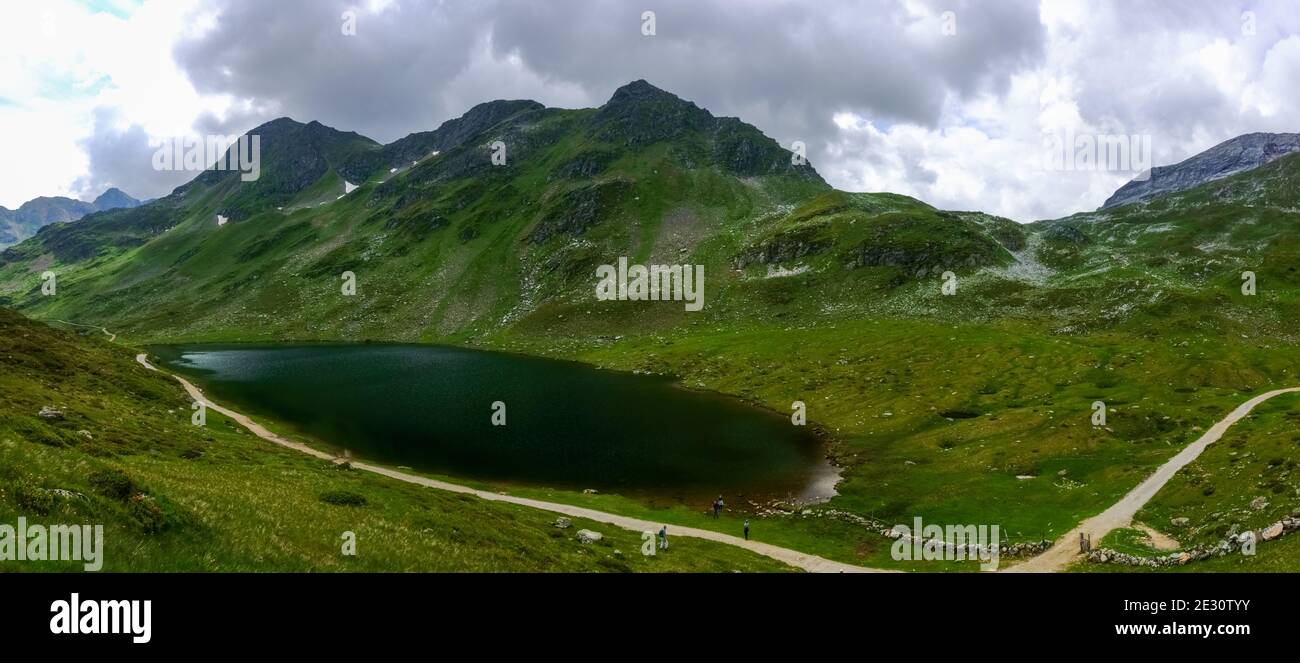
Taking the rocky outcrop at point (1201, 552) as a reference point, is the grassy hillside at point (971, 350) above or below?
above

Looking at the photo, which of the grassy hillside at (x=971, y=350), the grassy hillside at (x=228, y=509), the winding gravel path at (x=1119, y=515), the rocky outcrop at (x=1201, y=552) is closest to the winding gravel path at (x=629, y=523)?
the grassy hillside at (x=228, y=509)

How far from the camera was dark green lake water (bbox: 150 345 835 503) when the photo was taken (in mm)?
62344

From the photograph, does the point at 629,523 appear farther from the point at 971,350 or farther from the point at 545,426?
the point at 971,350

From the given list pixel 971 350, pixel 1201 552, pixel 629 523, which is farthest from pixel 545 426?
pixel 971 350

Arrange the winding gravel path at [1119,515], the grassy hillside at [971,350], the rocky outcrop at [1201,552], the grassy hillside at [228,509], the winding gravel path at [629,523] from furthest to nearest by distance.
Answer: the grassy hillside at [971,350]
the winding gravel path at [629,523]
the winding gravel path at [1119,515]
the rocky outcrop at [1201,552]
the grassy hillside at [228,509]

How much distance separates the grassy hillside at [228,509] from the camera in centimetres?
1447

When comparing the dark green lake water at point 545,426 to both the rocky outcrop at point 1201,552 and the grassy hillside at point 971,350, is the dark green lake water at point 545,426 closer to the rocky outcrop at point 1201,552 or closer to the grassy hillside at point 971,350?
the grassy hillside at point 971,350

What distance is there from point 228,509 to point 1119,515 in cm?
5553

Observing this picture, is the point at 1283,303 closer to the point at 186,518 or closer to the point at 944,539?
the point at 944,539

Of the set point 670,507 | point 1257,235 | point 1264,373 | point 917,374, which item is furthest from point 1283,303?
point 670,507

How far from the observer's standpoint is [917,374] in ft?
329

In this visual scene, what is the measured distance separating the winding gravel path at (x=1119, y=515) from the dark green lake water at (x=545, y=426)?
21.8m

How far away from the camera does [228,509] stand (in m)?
18.8

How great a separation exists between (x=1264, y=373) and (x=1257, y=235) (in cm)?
17173
